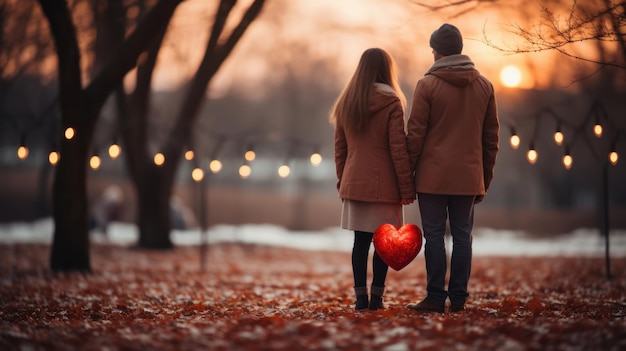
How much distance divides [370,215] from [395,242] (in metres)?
0.30

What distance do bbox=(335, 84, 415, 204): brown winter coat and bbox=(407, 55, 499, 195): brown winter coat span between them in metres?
0.13

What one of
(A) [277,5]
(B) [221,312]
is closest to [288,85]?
(A) [277,5]

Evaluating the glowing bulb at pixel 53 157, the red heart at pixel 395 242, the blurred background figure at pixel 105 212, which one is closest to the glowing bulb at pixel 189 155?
the glowing bulb at pixel 53 157

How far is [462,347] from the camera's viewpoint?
13.9ft

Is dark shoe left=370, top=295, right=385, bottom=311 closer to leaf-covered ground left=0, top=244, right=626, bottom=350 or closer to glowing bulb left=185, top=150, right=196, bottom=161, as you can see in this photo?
leaf-covered ground left=0, top=244, right=626, bottom=350

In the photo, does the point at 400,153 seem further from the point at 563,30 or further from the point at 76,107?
the point at 76,107

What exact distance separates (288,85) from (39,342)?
84.6 feet

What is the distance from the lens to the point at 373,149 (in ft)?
18.4

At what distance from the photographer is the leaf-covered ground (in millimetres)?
4453

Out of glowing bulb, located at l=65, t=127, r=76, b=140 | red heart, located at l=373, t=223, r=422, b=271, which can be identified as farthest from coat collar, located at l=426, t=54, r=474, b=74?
glowing bulb, located at l=65, t=127, r=76, b=140

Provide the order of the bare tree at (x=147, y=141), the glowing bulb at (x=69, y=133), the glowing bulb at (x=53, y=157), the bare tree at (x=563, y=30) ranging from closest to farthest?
the bare tree at (x=563, y=30)
the glowing bulb at (x=69, y=133)
the glowing bulb at (x=53, y=157)
the bare tree at (x=147, y=141)

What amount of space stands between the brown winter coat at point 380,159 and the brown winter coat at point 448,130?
13cm

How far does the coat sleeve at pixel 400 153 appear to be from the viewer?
5477mm

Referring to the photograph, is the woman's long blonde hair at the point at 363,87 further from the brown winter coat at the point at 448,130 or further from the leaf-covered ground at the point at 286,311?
the leaf-covered ground at the point at 286,311
